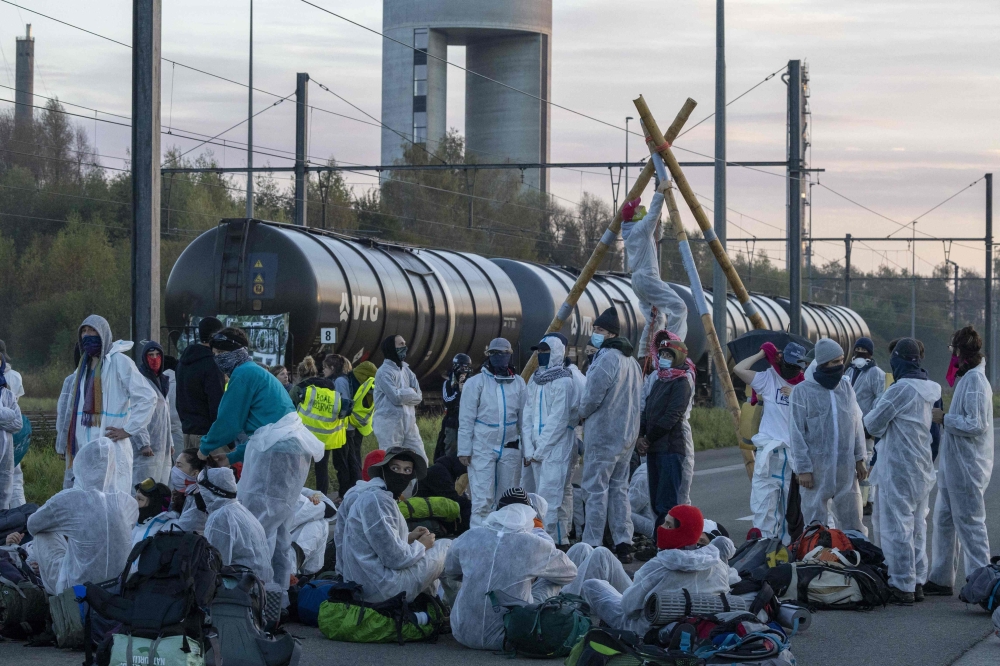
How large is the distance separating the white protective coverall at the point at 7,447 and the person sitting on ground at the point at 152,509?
147 inches

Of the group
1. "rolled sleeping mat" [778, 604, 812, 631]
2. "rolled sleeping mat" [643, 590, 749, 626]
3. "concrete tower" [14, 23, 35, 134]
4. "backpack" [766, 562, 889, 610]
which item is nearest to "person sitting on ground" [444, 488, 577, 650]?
"rolled sleeping mat" [643, 590, 749, 626]

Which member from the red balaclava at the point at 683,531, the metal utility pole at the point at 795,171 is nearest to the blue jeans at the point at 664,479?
the red balaclava at the point at 683,531

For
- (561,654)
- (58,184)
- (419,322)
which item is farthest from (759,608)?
(58,184)

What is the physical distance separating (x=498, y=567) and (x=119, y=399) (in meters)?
4.19

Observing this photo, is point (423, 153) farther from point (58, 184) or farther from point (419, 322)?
point (419, 322)

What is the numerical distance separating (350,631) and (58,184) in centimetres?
4549

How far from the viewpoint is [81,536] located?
725 cm

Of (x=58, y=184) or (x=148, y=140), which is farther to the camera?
(x=58, y=184)

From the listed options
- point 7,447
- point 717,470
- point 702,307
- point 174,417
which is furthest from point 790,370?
point 717,470

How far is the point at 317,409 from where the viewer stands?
1341 cm

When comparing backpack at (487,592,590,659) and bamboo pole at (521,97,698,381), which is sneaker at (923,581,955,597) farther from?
bamboo pole at (521,97,698,381)

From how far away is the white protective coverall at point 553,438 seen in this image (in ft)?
35.5

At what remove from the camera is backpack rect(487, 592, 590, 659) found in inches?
278

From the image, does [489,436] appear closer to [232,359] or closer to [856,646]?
[232,359]
